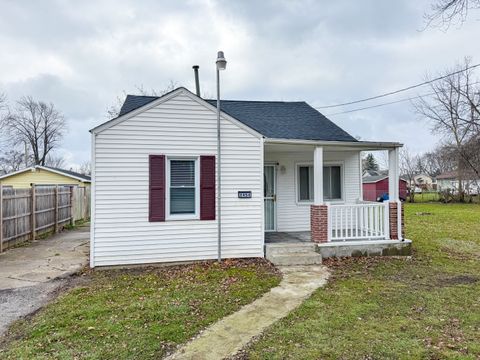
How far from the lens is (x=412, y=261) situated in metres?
7.80

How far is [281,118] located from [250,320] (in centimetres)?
719

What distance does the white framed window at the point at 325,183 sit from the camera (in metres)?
9.96

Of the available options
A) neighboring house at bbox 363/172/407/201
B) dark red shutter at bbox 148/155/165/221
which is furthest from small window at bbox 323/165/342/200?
neighboring house at bbox 363/172/407/201

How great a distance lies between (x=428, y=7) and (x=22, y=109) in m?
44.0

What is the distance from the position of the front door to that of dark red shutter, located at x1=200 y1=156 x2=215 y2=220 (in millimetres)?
2653

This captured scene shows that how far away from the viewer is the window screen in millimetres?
7352

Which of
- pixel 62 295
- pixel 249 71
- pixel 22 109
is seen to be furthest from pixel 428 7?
pixel 22 109

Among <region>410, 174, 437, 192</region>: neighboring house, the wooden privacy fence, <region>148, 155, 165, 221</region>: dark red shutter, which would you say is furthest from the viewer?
<region>410, 174, 437, 192</region>: neighboring house

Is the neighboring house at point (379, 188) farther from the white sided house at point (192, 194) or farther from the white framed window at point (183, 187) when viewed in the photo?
the white framed window at point (183, 187)

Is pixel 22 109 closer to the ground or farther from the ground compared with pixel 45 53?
farther from the ground

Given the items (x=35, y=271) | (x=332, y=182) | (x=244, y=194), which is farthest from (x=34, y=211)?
(x=332, y=182)

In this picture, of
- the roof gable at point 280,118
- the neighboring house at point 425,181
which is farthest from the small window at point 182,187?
the neighboring house at point 425,181

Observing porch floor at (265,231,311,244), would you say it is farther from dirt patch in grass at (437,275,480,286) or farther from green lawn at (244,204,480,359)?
dirt patch in grass at (437,275,480,286)

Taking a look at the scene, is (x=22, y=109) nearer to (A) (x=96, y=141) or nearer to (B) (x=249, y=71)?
(B) (x=249, y=71)
